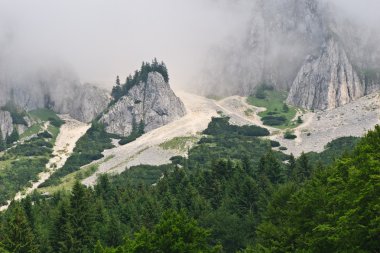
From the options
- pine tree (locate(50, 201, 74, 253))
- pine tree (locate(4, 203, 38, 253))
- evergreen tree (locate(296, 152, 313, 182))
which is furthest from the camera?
evergreen tree (locate(296, 152, 313, 182))

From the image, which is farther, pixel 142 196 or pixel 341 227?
pixel 142 196

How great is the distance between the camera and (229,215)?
111 meters

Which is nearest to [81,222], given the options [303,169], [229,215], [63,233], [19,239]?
[63,233]

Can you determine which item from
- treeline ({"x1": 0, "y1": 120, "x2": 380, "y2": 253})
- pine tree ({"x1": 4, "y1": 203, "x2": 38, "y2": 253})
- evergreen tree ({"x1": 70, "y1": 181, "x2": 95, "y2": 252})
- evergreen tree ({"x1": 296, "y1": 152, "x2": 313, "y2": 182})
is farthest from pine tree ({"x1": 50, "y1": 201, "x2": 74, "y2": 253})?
evergreen tree ({"x1": 296, "y1": 152, "x2": 313, "y2": 182})

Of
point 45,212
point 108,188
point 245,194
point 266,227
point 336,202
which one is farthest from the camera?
point 108,188

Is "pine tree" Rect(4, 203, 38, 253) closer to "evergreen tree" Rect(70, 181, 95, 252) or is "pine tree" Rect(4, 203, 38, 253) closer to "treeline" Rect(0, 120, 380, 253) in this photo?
"treeline" Rect(0, 120, 380, 253)

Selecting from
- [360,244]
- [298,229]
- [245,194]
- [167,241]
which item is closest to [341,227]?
[360,244]

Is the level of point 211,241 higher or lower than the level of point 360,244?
lower

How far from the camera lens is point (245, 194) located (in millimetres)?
120375

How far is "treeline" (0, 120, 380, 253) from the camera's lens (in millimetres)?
46594

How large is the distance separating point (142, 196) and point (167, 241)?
85582 mm

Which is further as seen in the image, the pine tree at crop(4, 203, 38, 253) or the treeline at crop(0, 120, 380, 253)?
the pine tree at crop(4, 203, 38, 253)

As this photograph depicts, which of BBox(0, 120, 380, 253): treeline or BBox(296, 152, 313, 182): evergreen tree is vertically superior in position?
BBox(296, 152, 313, 182): evergreen tree

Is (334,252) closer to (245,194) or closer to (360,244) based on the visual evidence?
(360,244)
